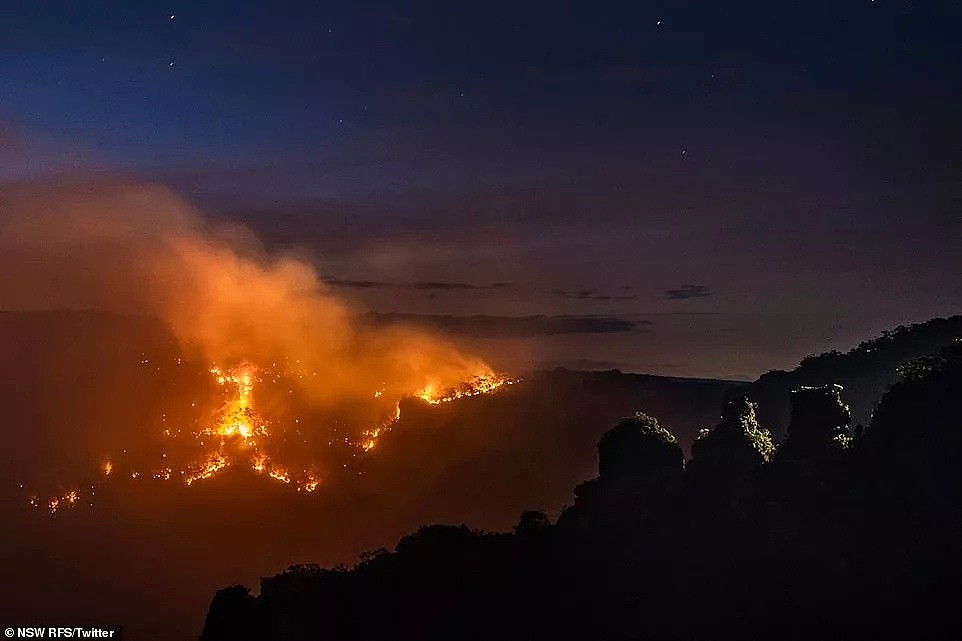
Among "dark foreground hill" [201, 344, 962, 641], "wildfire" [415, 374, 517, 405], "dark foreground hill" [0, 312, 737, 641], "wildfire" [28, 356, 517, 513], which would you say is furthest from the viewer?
"wildfire" [415, 374, 517, 405]

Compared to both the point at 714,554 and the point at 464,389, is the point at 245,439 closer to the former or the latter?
the point at 464,389

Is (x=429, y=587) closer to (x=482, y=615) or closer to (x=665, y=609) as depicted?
(x=482, y=615)

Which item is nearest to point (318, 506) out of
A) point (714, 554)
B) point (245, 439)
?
point (245, 439)

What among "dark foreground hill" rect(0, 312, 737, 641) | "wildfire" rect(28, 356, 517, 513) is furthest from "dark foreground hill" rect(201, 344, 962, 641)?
"wildfire" rect(28, 356, 517, 513)

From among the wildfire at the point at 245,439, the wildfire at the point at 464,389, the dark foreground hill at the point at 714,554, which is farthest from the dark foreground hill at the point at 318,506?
the dark foreground hill at the point at 714,554

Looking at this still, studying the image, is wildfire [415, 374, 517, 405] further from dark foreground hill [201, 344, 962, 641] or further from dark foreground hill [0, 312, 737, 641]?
dark foreground hill [201, 344, 962, 641]

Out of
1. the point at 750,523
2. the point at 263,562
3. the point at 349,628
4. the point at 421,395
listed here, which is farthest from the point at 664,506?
the point at 421,395
